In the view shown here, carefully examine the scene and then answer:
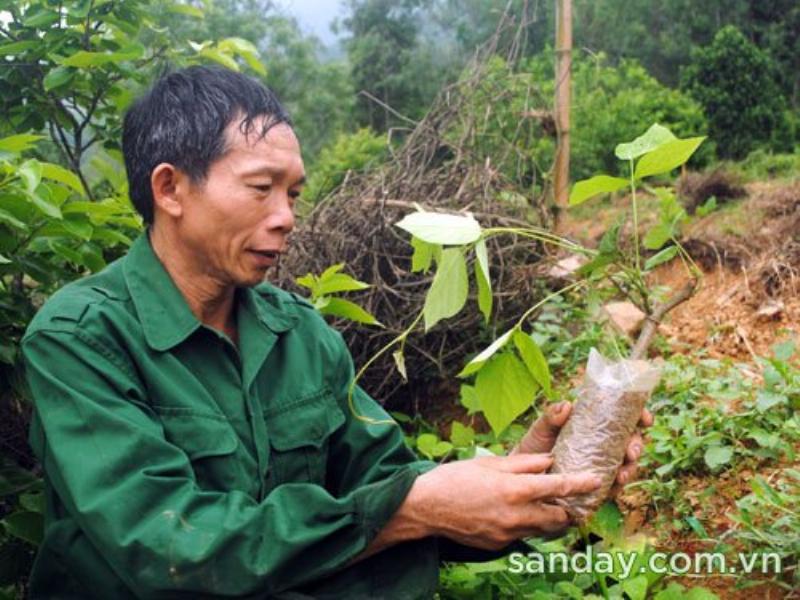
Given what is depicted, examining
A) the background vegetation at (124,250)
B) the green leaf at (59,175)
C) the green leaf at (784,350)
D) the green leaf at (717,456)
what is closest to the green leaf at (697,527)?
the background vegetation at (124,250)

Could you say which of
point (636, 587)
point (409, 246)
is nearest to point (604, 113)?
point (409, 246)

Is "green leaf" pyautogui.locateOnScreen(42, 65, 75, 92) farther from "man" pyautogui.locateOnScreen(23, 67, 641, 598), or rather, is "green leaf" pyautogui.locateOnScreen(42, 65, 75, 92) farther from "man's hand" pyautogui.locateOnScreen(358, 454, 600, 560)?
"man's hand" pyautogui.locateOnScreen(358, 454, 600, 560)

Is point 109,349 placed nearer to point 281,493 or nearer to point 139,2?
point 281,493

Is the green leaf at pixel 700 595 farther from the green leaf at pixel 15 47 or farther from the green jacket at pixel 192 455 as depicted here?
the green leaf at pixel 15 47

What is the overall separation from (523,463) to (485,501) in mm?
99

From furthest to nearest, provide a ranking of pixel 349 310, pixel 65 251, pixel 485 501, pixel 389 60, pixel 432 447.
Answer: pixel 389 60
pixel 432 447
pixel 349 310
pixel 65 251
pixel 485 501

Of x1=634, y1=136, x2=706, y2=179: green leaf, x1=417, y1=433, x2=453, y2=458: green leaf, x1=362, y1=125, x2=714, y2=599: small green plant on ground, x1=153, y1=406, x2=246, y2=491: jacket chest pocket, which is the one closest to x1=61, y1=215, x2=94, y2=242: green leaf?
x1=153, y1=406, x2=246, y2=491: jacket chest pocket

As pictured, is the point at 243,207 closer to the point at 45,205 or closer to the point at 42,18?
the point at 45,205

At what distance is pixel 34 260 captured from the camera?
204 cm

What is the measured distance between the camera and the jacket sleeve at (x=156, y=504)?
4.48 ft

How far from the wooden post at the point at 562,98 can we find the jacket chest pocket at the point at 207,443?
3371mm

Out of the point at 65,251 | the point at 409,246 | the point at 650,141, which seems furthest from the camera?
the point at 409,246

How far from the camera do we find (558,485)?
1496mm

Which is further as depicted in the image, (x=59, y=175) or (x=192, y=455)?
(x=59, y=175)
